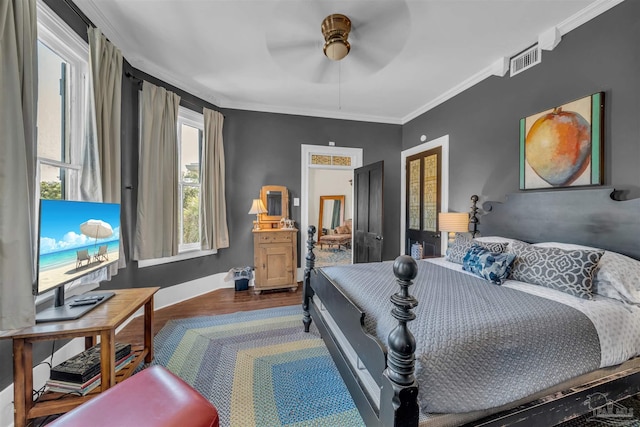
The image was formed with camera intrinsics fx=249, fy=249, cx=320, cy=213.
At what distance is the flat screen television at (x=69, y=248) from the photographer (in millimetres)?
1297

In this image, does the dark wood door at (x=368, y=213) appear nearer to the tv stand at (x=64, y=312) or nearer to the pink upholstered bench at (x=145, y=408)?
the pink upholstered bench at (x=145, y=408)

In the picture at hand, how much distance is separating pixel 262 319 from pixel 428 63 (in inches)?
132

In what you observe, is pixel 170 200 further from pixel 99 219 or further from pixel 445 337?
pixel 445 337

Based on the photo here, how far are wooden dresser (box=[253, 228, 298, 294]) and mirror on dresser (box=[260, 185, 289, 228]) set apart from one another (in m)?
0.20

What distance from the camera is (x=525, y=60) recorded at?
8.09ft

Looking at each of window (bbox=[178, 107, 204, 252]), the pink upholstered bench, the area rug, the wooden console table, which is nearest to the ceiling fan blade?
window (bbox=[178, 107, 204, 252])

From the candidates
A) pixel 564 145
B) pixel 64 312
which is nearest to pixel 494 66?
pixel 564 145

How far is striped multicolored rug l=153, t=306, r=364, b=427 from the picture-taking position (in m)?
1.51

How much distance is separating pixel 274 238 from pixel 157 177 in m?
1.63

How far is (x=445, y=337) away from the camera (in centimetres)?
106

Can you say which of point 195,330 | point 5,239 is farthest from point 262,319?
point 5,239

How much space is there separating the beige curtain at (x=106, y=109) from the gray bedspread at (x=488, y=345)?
232 cm

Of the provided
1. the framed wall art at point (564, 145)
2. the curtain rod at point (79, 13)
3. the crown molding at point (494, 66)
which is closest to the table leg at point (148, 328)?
the curtain rod at point (79, 13)

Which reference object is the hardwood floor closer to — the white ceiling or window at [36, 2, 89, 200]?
window at [36, 2, 89, 200]
